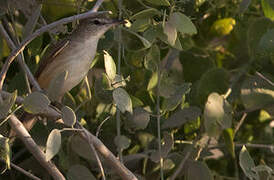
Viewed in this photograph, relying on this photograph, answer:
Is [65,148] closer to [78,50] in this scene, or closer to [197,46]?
[78,50]

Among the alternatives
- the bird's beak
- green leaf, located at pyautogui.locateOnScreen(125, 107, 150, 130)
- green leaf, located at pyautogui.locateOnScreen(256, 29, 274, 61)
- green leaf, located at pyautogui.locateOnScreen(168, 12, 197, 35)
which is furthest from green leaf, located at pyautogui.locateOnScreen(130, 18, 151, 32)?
green leaf, located at pyautogui.locateOnScreen(256, 29, 274, 61)

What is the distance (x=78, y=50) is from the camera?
10.9 feet

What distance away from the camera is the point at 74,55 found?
10.8ft

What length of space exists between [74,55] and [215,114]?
1084 millimetres

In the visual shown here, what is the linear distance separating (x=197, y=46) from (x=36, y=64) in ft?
3.39

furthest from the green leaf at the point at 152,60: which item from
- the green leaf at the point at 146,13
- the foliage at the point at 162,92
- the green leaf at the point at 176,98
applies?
the green leaf at the point at 146,13

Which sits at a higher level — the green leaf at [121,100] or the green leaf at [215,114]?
the green leaf at [121,100]

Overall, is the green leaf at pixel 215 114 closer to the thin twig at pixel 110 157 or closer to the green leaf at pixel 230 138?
the green leaf at pixel 230 138

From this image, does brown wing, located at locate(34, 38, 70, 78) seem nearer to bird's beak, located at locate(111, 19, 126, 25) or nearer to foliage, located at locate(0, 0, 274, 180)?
foliage, located at locate(0, 0, 274, 180)

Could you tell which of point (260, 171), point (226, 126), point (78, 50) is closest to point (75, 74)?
point (78, 50)

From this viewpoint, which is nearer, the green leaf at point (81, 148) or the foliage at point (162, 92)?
the foliage at point (162, 92)

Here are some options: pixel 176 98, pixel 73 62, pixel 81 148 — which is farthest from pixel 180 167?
pixel 73 62

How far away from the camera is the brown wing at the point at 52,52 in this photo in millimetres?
3252

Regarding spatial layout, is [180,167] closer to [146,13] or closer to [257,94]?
[257,94]
